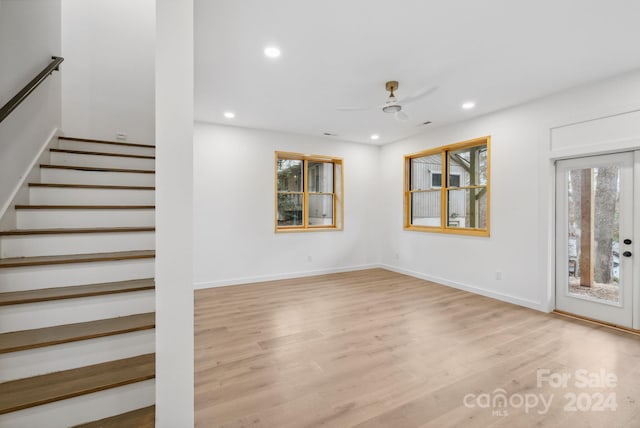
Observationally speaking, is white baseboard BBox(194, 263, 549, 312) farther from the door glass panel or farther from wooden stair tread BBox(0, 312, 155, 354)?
wooden stair tread BBox(0, 312, 155, 354)

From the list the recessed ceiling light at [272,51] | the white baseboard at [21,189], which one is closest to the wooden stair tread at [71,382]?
the white baseboard at [21,189]

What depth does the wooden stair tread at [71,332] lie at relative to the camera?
1.52 meters

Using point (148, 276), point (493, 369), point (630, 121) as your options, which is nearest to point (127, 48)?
point (148, 276)

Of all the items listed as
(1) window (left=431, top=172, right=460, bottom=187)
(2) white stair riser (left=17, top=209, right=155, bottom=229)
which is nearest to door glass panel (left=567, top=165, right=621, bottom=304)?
(1) window (left=431, top=172, right=460, bottom=187)

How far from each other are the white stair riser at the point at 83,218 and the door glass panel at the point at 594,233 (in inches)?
190

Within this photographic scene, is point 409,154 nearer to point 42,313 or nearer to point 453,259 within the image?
point 453,259

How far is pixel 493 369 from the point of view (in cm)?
240

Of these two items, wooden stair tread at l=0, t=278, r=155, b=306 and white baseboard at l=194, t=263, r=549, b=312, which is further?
white baseboard at l=194, t=263, r=549, b=312

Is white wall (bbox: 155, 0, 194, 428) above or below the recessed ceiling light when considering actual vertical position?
below

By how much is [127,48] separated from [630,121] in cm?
640

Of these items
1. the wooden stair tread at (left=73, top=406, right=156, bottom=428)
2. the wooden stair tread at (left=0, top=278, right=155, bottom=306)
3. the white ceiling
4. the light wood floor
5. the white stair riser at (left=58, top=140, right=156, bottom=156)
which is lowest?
the light wood floor

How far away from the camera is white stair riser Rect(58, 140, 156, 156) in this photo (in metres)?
3.09

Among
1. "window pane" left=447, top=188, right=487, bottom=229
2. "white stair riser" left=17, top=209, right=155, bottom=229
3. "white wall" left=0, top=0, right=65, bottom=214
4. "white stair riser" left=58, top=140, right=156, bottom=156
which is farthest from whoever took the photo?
"window pane" left=447, top=188, right=487, bottom=229

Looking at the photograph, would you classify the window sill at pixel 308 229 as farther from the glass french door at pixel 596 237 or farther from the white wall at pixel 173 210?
the white wall at pixel 173 210
